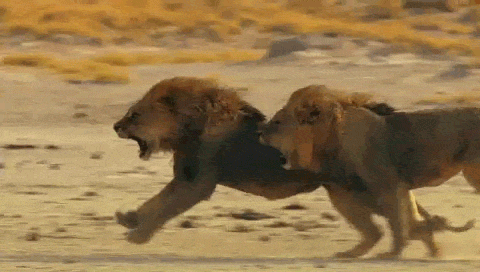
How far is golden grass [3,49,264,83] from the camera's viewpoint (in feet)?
75.2

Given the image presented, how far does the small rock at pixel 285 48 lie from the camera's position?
25.7 metres

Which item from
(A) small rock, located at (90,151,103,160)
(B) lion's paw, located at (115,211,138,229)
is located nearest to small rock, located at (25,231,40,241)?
(B) lion's paw, located at (115,211,138,229)

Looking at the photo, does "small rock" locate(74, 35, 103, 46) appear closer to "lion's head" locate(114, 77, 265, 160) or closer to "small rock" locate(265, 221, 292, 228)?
"small rock" locate(265, 221, 292, 228)

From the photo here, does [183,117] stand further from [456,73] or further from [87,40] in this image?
[87,40]

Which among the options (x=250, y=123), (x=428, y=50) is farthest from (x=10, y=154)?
(x=428, y=50)

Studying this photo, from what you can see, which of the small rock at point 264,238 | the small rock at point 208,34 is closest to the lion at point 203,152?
the small rock at point 264,238

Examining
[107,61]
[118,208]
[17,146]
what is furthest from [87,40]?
[118,208]

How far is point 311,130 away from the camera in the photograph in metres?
9.52

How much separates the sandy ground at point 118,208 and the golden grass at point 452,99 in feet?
0.87

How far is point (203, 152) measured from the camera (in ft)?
31.3

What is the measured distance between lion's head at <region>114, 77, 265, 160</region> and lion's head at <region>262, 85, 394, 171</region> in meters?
0.25

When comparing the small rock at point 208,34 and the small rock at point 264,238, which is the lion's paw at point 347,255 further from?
the small rock at point 208,34

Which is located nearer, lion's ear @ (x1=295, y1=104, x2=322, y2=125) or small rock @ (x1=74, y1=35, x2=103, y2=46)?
lion's ear @ (x1=295, y1=104, x2=322, y2=125)

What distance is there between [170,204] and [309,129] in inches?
38.2
